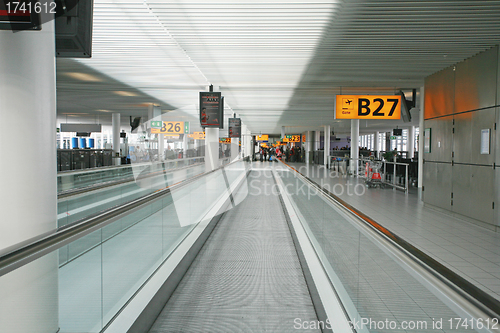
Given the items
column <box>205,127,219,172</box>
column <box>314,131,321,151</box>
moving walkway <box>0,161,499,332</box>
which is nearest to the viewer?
moving walkway <box>0,161,499,332</box>

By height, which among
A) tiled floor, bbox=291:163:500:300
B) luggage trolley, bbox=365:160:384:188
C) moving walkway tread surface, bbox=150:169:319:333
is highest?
luggage trolley, bbox=365:160:384:188

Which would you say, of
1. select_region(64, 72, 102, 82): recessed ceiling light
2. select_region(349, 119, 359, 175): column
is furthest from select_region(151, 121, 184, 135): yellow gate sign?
select_region(349, 119, 359, 175): column

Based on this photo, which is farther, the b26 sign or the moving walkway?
the b26 sign

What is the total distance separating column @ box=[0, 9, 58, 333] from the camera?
2.34 meters

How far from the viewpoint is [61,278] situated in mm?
2264

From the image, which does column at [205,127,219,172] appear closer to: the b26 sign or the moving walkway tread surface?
the b26 sign

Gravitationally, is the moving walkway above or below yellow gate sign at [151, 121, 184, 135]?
below

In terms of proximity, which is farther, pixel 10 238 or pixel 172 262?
pixel 172 262

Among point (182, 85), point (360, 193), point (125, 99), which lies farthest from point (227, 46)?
point (125, 99)

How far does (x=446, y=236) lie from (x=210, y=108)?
833cm

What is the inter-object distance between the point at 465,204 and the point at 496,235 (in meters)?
1.38

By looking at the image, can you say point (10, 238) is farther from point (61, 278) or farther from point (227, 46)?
point (227, 46)

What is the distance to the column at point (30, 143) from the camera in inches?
92.0

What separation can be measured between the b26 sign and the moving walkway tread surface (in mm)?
5568
